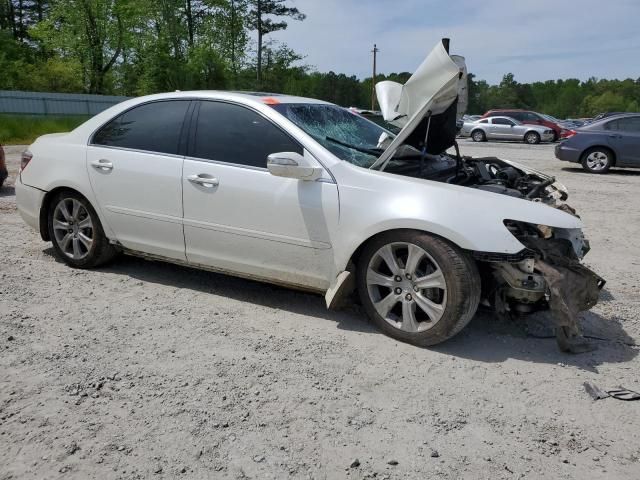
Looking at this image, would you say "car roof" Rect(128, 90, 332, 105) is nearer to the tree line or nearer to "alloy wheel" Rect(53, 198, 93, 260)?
"alloy wheel" Rect(53, 198, 93, 260)

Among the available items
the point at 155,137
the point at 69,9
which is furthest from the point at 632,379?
the point at 69,9

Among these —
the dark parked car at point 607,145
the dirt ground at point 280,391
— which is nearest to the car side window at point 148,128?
the dirt ground at point 280,391

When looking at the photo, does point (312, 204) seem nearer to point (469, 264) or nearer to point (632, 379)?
point (469, 264)

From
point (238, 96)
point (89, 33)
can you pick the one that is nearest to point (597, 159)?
point (238, 96)

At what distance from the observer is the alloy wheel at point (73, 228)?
191 inches

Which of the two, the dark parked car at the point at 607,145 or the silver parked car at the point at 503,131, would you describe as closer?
the dark parked car at the point at 607,145

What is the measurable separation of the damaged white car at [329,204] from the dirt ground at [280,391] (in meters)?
0.30

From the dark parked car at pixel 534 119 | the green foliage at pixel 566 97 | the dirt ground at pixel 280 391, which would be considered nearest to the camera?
the dirt ground at pixel 280 391

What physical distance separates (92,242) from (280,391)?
2639mm

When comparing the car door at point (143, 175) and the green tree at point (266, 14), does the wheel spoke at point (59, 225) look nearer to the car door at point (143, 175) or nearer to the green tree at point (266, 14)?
the car door at point (143, 175)

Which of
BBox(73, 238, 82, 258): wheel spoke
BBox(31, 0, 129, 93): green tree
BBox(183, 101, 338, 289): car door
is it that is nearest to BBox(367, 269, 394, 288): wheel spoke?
BBox(183, 101, 338, 289): car door

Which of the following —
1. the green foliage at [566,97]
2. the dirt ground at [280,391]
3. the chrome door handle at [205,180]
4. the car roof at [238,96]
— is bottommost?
the dirt ground at [280,391]

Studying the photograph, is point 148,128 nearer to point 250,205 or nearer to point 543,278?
point 250,205

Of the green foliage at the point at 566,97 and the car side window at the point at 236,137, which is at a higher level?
the green foliage at the point at 566,97
